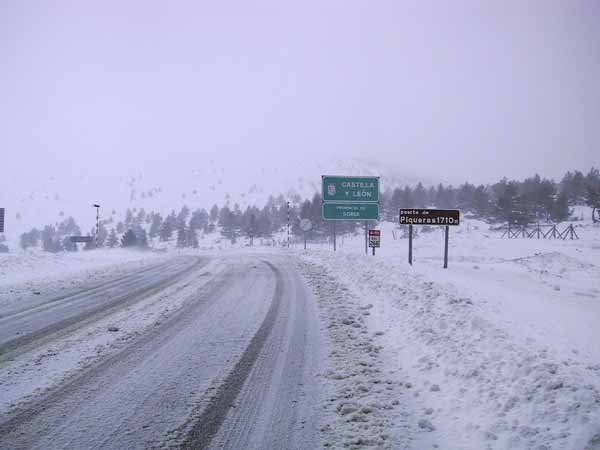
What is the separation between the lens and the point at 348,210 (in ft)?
75.6

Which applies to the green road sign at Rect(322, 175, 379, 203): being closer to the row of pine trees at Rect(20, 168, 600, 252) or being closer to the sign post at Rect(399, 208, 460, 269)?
the sign post at Rect(399, 208, 460, 269)

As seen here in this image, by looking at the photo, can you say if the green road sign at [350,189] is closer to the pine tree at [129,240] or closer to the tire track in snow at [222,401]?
the tire track in snow at [222,401]

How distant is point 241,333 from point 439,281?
5.87 metres

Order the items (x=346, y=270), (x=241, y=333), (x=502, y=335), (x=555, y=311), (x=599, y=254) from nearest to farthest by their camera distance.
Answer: (x=502, y=335) < (x=241, y=333) < (x=555, y=311) < (x=346, y=270) < (x=599, y=254)

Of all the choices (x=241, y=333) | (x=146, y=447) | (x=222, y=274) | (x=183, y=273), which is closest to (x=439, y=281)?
(x=241, y=333)

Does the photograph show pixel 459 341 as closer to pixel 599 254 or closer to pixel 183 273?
pixel 183 273

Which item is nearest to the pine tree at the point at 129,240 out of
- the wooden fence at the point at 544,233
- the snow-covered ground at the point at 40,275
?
the snow-covered ground at the point at 40,275

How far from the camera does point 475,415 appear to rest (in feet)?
12.0

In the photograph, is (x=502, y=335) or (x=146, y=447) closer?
(x=146, y=447)

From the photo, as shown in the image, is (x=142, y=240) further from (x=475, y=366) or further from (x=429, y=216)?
(x=475, y=366)

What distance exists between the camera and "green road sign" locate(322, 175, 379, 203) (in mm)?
22719

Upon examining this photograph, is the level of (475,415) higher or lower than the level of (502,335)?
lower

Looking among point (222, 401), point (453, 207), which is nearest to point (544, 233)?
point (453, 207)

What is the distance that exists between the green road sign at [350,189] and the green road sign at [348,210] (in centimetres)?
30
